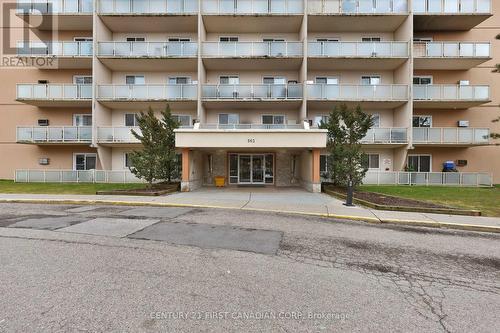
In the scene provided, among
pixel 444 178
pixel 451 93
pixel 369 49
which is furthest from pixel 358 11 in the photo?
pixel 444 178

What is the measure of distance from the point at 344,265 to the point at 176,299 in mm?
3071

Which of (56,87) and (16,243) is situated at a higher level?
(56,87)

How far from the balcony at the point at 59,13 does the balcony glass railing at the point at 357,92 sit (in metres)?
17.9

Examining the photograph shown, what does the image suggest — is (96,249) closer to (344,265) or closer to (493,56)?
(344,265)

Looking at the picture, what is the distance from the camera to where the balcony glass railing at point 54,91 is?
67.1ft

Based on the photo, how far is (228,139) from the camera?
16.2 metres

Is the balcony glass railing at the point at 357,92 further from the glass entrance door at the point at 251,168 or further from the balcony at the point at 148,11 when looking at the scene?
the balcony at the point at 148,11

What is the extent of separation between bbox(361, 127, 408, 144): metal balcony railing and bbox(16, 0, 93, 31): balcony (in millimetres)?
22720

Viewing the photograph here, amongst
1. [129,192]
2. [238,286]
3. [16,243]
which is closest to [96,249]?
[16,243]

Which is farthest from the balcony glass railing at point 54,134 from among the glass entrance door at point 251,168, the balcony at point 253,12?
the balcony at point 253,12

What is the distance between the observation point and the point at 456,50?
2002 cm

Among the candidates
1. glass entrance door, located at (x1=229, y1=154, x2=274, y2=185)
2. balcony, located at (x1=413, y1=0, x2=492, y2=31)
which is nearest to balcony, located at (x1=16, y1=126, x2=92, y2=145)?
glass entrance door, located at (x1=229, y1=154, x2=274, y2=185)

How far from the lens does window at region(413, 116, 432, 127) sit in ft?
72.0

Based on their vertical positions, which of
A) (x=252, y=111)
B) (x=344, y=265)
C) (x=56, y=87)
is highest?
(x=56, y=87)
